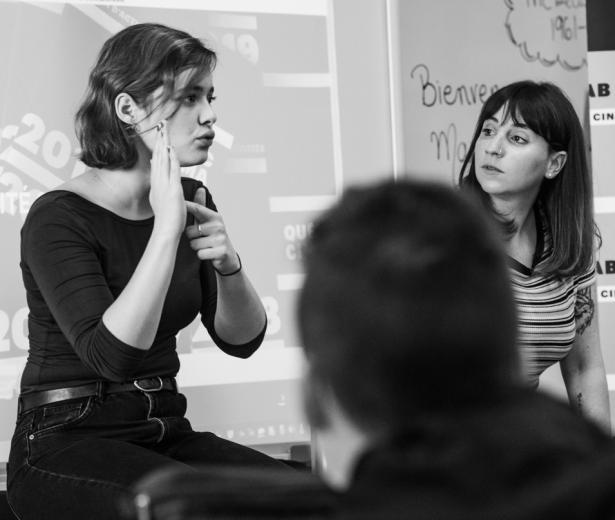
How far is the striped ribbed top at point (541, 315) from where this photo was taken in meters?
2.08

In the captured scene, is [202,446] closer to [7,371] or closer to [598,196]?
[7,371]

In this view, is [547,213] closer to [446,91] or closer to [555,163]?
[555,163]

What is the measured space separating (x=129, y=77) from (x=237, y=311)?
1.61 ft

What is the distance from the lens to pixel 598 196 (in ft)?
9.63

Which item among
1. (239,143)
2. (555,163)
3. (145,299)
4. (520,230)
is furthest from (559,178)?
(145,299)

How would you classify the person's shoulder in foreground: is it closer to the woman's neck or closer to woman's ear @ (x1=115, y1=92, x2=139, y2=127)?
woman's ear @ (x1=115, y1=92, x2=139, y2=127)

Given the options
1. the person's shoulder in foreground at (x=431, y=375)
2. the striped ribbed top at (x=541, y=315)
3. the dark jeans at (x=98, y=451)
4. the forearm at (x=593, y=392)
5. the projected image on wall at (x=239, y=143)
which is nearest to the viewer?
the person's shoulder in foreground at (x=431, y=375)

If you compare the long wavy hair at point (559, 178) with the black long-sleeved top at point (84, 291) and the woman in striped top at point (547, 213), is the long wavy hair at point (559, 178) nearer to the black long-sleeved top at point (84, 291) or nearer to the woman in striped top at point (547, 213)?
the woman in striped top at point (547, 213)

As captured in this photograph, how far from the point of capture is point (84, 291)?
1572 mm

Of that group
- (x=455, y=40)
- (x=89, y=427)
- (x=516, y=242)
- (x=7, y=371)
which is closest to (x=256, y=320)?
(x=89, y=427)

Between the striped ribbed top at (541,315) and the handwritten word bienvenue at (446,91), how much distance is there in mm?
902

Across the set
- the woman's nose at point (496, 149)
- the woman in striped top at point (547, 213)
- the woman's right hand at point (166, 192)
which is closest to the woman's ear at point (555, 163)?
the woman in striped top at point (547, 213)

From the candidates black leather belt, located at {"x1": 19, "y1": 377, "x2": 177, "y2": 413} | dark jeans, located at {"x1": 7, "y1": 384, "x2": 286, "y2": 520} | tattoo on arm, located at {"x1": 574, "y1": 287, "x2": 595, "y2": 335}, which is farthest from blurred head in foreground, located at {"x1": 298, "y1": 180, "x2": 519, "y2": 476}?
tattoo on arm, located at {"x1": 574, "y1": 287, "x2": 595, "y2": 335}

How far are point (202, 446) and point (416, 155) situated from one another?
147cm
